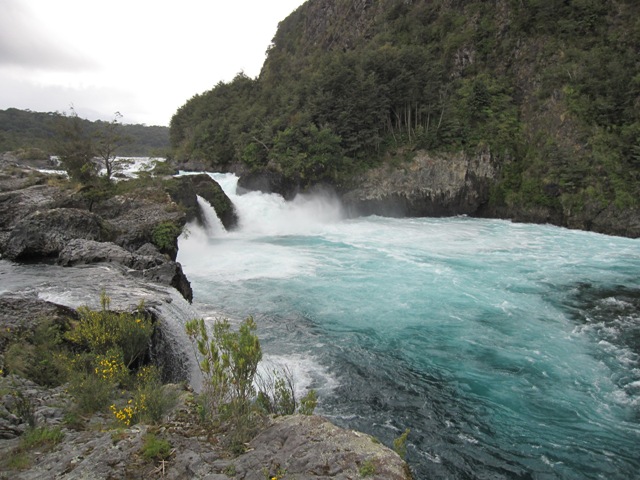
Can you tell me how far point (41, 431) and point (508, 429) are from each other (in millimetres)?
7404

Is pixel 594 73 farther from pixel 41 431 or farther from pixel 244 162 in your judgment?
pixel 41 431

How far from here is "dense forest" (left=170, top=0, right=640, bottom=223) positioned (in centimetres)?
2452

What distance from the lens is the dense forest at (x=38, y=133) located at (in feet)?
85.5

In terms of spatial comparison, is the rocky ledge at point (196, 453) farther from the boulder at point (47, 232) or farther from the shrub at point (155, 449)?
the boulder at point (47, 232)

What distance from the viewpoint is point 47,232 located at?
12109 mm

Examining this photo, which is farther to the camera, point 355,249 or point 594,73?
point 594,73

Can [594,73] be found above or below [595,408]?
above

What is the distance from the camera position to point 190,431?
480cm

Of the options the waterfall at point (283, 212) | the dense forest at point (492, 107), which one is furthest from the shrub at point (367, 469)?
the dense forest at point (492, 107)

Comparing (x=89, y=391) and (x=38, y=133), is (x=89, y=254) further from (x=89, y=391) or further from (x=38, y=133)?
(x=38, y=133)

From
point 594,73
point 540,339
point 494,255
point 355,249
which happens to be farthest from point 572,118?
point 540,339

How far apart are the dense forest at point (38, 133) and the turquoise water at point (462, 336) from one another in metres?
11.0

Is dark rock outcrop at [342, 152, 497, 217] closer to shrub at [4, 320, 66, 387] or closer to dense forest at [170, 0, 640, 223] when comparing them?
dense forest at [170, 0, 640, 223]

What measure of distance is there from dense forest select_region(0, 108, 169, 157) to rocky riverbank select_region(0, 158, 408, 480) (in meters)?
6.14
